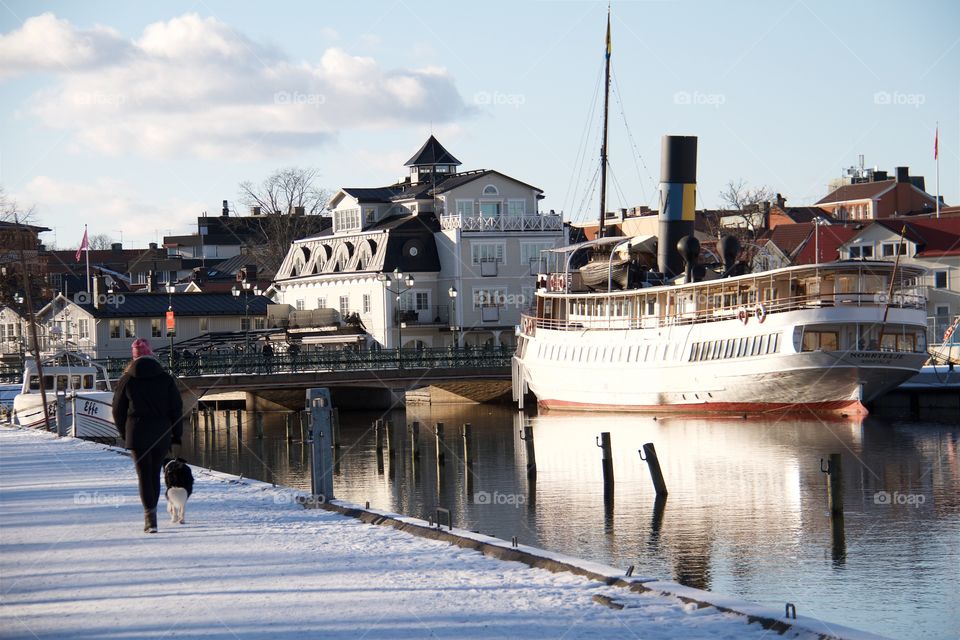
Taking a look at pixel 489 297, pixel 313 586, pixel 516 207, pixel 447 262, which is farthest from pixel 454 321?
pixel 313 586

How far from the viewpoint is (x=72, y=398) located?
4444cm

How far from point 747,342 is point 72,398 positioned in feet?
88.0

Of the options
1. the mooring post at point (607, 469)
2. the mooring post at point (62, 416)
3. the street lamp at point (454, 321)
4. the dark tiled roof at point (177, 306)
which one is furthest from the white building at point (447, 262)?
the mooring post at point (607, 469)

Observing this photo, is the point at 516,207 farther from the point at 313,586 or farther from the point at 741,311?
the point at 313,586

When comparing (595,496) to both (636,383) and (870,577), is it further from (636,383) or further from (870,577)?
(636,383)

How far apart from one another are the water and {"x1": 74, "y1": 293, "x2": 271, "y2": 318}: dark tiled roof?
116 feet

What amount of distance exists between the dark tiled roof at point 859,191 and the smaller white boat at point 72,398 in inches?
3358

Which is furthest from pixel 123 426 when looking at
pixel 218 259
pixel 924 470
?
pixel 218 259

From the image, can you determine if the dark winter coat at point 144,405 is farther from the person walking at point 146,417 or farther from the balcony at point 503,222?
the balcony at point 503,222

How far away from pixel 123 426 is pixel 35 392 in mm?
37450

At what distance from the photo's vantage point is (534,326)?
67.8 m

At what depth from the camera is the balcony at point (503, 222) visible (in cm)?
Result: 8462

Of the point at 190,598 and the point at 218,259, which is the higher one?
the point at 218,259

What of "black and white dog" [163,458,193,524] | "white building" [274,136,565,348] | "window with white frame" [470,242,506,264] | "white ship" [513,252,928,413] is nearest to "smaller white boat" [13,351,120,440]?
"white ship" [513,252,928,413]
